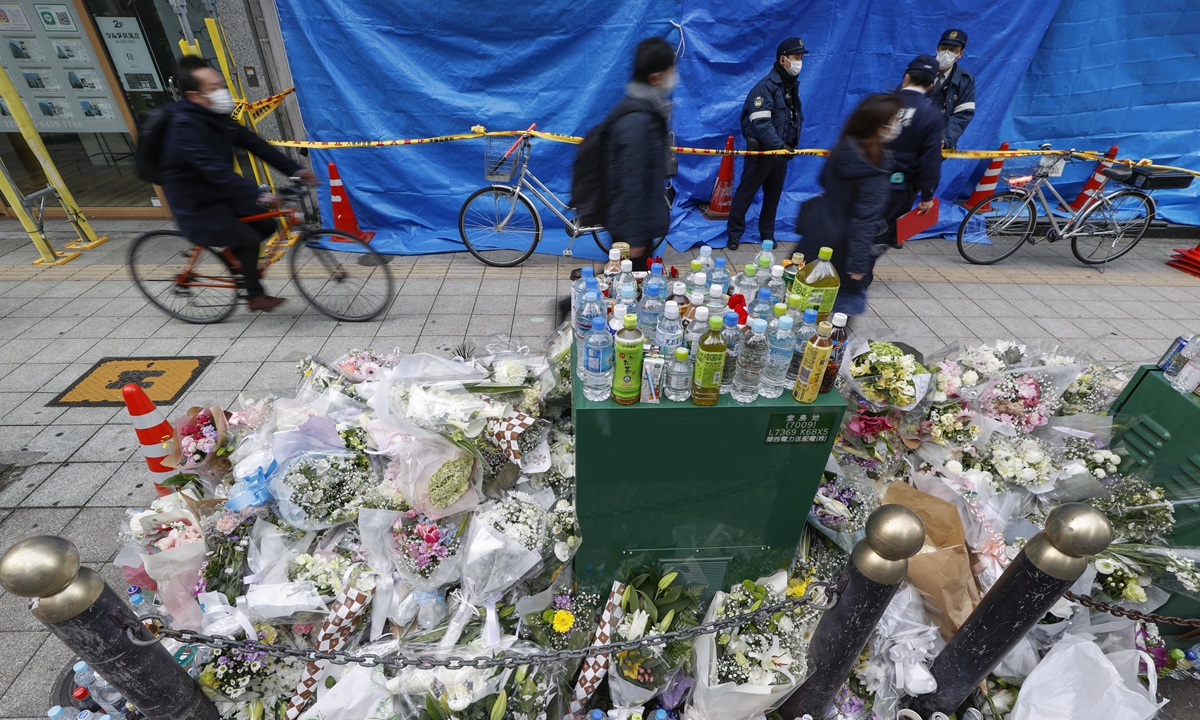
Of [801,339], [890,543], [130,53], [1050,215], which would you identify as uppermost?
[130,53]

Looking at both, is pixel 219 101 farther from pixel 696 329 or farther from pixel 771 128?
pixel 771 128

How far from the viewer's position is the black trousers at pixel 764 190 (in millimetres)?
6298

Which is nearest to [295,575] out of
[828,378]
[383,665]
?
[383,665]

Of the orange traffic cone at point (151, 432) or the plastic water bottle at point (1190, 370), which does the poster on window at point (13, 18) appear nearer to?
the orange traffic cone at point (151, 432)

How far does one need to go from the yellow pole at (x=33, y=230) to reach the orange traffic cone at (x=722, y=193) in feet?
24.2

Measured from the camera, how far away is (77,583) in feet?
5.30

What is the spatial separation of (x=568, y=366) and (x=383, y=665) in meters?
1.51

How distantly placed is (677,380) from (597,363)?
289 millimetres

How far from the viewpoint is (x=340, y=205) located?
647cm

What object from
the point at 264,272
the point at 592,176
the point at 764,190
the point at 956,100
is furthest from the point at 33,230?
the point at 956,100

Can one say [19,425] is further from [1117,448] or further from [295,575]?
[1117,448]

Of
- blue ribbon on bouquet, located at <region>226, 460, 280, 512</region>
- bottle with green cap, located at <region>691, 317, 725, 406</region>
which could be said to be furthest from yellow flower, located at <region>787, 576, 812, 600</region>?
blue ribbon on bouquet, located at <region>226, 460, 280, 512</region>

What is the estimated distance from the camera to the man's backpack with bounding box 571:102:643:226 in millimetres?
3684

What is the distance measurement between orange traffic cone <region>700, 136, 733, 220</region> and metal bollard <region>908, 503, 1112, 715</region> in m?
5.61
